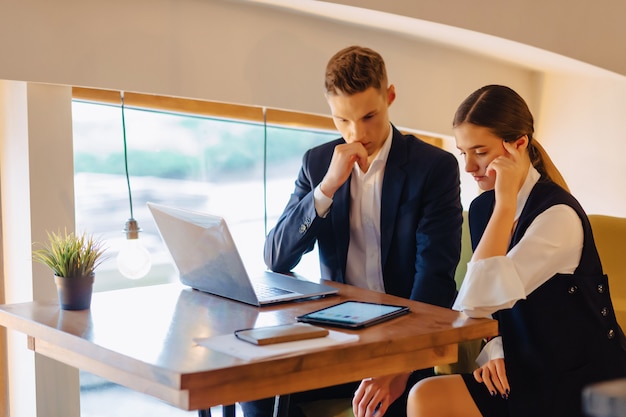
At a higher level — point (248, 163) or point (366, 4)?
point (366, 4)

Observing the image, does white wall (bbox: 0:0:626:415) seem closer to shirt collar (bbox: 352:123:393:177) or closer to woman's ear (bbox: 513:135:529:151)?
shirt collar (bbox: 352:123:393:177)

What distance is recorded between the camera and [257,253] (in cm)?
340

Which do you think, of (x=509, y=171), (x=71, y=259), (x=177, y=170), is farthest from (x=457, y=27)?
(x=71, y=259)

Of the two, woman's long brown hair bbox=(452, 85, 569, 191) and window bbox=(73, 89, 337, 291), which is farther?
window bbox=(73, 89, 337, 291)

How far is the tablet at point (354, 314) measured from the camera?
1585 mm

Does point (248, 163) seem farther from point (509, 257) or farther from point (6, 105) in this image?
point (509, 257)

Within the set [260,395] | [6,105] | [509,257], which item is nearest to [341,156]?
[509,257]

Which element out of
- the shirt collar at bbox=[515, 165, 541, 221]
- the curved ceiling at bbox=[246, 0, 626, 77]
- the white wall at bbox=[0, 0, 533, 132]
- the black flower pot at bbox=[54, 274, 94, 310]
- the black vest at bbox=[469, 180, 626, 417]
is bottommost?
the black vest at bbox=[469, 180, 626, 417]

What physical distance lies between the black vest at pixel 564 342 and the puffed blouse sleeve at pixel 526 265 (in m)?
0.03

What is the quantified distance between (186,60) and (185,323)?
4.42ft

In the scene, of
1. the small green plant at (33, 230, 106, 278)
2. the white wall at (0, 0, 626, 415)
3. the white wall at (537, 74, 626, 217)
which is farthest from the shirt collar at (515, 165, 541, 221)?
the white wall at (537, 74, 626, 217)

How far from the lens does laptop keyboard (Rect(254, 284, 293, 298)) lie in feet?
6.21

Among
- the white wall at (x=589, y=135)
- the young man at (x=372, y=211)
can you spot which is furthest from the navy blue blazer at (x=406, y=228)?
the white wall at (x=589, y=135)

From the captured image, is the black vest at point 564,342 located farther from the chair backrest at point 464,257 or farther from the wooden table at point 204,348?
the chair backrest at point 464,257
